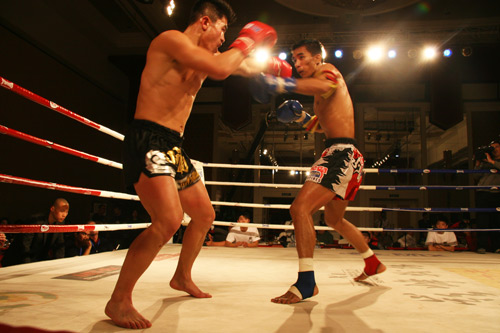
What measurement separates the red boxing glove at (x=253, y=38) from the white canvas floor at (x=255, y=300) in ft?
3.56

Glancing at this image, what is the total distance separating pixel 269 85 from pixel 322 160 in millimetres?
565

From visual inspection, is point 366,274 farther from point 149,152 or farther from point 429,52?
point 429,52

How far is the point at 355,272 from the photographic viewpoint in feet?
8.10

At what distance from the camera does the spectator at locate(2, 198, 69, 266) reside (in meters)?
2.66

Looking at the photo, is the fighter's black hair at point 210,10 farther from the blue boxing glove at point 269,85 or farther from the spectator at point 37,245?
the spectator at point 37,245

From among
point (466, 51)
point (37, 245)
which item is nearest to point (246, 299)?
point (37, 245)

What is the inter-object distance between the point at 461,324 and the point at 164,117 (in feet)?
4.48

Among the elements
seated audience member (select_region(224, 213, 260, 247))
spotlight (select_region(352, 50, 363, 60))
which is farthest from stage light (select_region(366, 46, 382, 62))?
seated audience member (select_region(224, 213, 260, 247))

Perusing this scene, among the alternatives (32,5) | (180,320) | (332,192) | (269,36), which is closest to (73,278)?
(180,320)

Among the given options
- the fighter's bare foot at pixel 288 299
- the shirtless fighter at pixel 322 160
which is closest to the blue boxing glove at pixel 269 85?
the shirtless fighter at pixel 322 160

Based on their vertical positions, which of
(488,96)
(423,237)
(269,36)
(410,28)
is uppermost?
(410,28)

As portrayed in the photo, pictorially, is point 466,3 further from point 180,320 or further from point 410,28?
point 180,320

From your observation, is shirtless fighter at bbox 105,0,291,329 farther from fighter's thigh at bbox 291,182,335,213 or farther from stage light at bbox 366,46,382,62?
stage light at bbox 366,46,382,62

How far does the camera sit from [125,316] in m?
1.18
